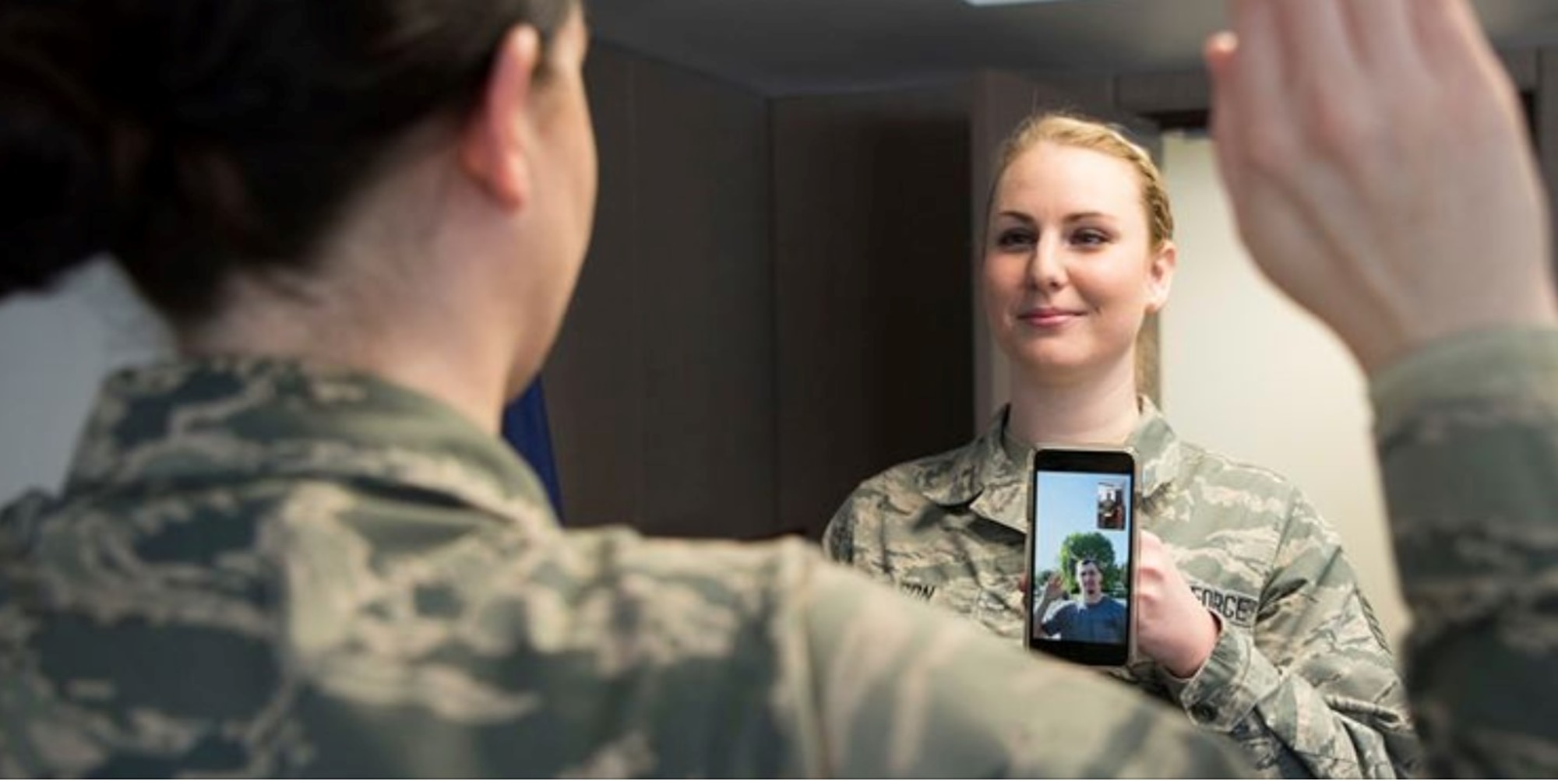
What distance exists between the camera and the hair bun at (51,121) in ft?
1.66

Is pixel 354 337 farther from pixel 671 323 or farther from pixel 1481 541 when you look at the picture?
pixel 671 323

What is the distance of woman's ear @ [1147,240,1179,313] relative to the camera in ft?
5.61

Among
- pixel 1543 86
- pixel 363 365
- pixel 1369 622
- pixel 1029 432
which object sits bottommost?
pixel 1369 622

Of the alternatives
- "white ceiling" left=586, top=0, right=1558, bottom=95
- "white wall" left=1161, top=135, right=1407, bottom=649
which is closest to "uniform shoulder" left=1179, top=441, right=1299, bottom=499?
"white ceiling" left=586, top=0, right=1558, bottom=95

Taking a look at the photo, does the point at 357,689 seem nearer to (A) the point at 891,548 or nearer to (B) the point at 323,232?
(B) the point at 323,232

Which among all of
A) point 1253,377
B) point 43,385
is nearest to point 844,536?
point 43,385

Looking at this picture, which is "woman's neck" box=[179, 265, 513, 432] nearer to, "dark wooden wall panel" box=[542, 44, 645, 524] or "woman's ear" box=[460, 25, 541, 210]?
"woman's ear" box=[460, 25, 541, 210]

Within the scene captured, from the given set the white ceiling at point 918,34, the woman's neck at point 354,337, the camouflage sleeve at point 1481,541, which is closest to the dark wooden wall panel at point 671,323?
the white ceiling at point 918,34

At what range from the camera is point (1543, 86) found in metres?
3.76

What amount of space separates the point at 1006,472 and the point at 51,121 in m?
1.23

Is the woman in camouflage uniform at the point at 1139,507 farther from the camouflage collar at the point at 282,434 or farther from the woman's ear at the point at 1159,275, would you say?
the camouflage collar at the point at 282,434

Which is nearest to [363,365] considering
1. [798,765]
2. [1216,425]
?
[798,765]

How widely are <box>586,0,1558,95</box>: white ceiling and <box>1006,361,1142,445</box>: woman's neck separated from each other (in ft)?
5.80

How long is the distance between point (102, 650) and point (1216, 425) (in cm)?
424
